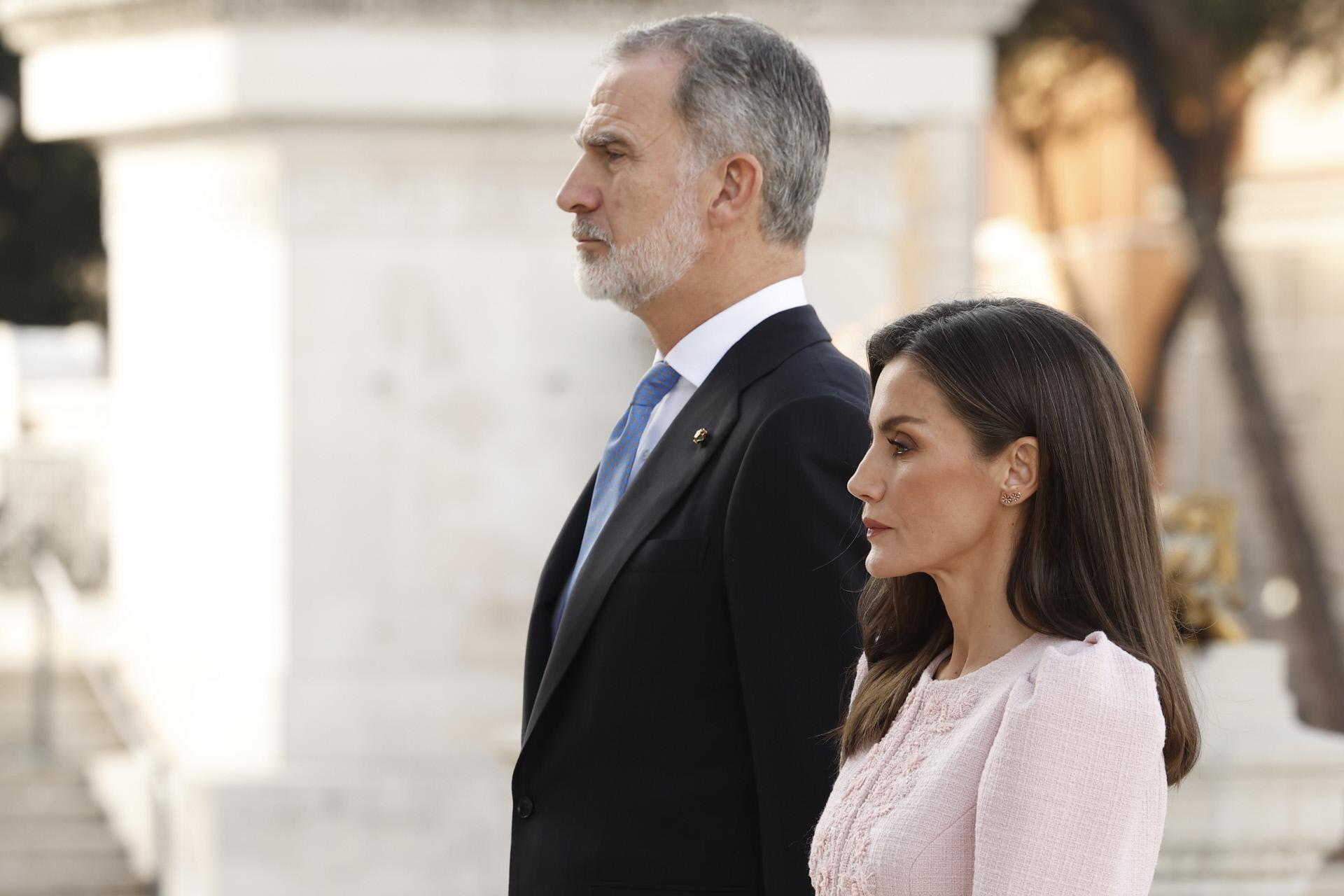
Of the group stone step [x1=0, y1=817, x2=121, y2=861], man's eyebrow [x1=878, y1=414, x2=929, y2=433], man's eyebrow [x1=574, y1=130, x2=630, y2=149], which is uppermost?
man's eyebrow [x1=574, y1=130, x2=630, y2=149]

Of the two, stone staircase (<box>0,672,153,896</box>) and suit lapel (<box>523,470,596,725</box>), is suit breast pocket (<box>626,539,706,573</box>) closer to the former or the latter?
suit lapel (<box>523,470,596,725</box>)

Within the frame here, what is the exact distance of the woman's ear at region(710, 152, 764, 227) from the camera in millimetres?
2621

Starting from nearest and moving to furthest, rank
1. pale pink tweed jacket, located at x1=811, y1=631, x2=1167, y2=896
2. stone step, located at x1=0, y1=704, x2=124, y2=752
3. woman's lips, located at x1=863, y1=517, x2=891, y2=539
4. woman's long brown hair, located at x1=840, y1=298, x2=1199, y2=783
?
pale pink tweed jacket, located at x1=811, y1=631, x2=1167, y2=896
woman's long brown hair, located at x1=840, y1=298, x2=1199, y2=783
woman's lips, located at x1=863, y1=517, x2=891, y2=539
stone step, located at x1=0, y1=704, x2=124, y2=752

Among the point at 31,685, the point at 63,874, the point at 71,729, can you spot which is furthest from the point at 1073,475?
the point at 31,685

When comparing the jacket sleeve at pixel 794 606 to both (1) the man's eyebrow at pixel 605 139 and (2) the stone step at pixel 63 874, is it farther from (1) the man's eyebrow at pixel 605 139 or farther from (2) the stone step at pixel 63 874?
(2) the stone step at pixel 63 874

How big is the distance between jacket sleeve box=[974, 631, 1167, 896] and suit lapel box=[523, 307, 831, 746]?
0.83 metres

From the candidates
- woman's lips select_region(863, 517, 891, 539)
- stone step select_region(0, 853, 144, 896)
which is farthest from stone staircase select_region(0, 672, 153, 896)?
woman's lips select_region(863, 517, 891, 539)

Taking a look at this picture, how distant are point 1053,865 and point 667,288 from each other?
1.17 m

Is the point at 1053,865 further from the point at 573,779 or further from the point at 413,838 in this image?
the point at 413,838

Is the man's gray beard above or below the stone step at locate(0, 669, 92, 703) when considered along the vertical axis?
above

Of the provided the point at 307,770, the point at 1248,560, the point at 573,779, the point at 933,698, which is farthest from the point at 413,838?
the point at 1248,560

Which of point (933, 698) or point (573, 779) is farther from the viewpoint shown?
point (573, 779)

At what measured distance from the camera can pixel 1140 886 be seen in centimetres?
174

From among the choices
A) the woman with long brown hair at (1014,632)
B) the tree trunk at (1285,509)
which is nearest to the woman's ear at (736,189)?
the woman with long brown hair at (1014,632)
